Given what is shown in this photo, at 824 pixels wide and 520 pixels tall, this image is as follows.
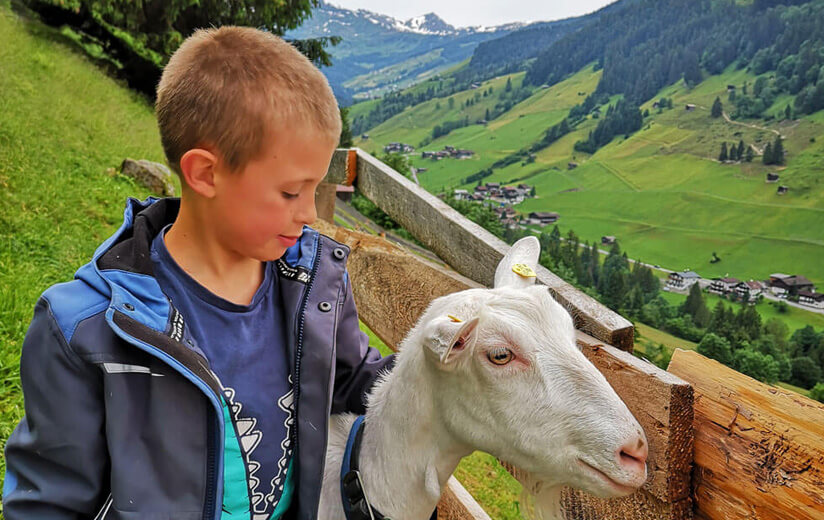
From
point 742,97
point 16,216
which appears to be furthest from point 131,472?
point 742,97

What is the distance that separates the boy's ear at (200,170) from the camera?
142 cm

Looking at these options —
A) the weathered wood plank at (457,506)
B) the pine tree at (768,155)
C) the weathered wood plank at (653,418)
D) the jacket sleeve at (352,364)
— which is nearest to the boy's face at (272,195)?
the jacket sleeve at (352,364)

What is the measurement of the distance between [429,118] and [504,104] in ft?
40.7

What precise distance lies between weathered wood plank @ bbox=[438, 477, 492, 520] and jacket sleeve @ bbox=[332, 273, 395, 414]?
1.74 feet

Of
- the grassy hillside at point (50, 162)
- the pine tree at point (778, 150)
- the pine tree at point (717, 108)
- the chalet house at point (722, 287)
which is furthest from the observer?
the pine tree at point (717, 108)

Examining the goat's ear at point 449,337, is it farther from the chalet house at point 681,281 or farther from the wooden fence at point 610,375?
the chalet house at point 681,281

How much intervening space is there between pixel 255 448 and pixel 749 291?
1397 cm

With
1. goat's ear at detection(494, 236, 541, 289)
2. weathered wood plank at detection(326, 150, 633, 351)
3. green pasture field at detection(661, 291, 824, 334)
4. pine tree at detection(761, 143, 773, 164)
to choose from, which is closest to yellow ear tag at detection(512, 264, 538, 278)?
goat's ear at detection(494, 236, 541, 289)

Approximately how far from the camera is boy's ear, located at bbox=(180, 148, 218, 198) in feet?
4.67

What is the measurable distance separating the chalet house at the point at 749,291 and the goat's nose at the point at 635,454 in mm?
12914

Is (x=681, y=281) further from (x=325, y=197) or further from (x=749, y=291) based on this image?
(x=325, y=197)

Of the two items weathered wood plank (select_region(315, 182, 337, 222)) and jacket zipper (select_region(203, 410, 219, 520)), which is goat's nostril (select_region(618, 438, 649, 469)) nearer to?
jacket zipper (select_region(203, 410, 219, 520))

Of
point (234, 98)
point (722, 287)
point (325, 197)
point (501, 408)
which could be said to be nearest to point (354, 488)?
point (501, 408)

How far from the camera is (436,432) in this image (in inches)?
62.7
